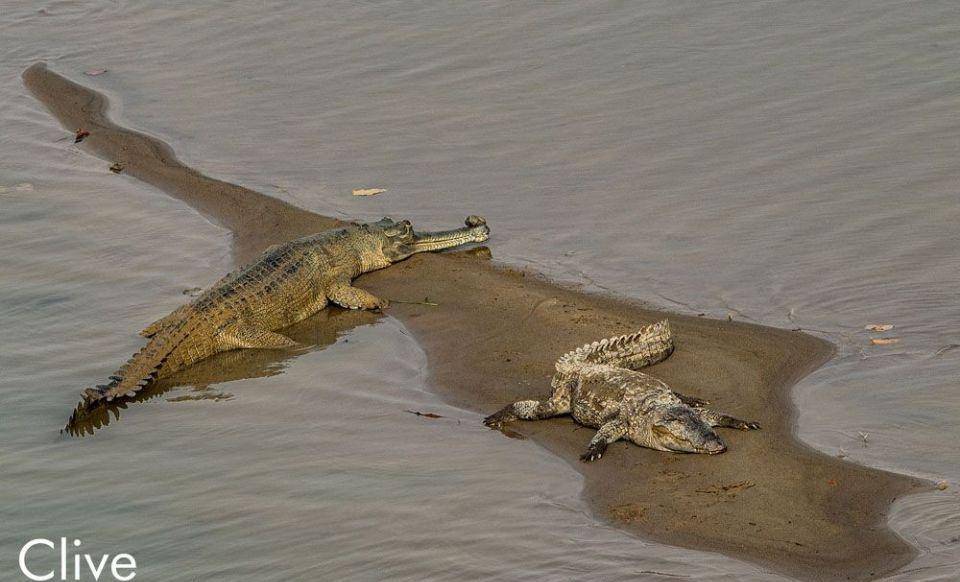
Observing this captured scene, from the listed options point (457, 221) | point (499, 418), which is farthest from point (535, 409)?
point (457, 221)

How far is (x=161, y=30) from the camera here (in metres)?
16.3

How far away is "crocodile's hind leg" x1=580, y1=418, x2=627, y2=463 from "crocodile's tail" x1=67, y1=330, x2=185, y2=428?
2692 millimetres

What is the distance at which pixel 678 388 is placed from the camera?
265 inches

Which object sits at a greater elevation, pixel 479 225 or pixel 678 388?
pixel 479 225

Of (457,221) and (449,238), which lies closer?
(449,238)

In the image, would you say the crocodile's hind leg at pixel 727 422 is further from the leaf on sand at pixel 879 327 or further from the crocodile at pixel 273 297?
the crocodile at pixel 273 297

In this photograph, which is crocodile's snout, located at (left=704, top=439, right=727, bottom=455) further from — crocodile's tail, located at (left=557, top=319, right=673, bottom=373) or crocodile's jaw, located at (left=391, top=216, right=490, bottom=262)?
Result: crocodile's jaw, located at (left=391, top=216, right=490, bottom=262)

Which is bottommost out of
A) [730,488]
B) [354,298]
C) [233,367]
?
[730,488]

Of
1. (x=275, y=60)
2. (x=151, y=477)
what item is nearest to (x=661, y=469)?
(x=151, y=477)

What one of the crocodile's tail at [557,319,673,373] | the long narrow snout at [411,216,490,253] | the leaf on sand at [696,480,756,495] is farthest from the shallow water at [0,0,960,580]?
the crocodile's tail at [557,319,673,373]

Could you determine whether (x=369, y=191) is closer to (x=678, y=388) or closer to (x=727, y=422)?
(x=678, y=388)

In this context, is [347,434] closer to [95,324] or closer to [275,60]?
[95,324]

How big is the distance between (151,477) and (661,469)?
96.0 inches

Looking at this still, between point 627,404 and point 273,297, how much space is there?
117 inches
